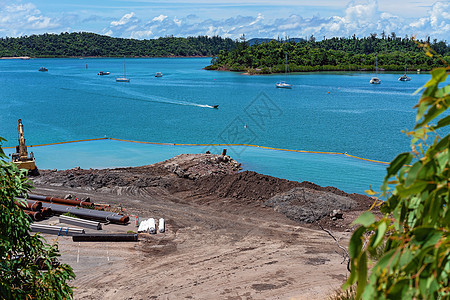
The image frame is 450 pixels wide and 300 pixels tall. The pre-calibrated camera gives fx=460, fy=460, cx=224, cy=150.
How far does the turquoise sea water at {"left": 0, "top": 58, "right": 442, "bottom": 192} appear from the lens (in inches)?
1238

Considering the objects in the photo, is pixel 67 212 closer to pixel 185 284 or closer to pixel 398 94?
pixel 185 284

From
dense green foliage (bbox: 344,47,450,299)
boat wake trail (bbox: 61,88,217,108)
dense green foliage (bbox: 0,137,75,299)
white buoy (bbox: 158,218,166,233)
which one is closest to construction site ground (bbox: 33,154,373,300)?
white buoy (bbox: 158,218,166,233)

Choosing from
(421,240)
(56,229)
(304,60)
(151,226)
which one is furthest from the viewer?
(304,60)

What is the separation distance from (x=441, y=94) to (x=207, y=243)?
48.8 ft

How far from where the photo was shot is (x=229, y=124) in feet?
160

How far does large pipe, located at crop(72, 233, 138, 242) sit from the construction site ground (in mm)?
172

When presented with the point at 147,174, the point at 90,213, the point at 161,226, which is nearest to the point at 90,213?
the point at 90,213

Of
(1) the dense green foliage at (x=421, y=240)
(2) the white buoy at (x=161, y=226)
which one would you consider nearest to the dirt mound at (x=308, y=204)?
(2) the white buoy at (x=161, y=226)

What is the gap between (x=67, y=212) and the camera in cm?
1891

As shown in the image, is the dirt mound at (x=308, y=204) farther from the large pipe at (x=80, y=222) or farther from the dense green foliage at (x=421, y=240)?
the dense green foliage at (x=421, y=240)

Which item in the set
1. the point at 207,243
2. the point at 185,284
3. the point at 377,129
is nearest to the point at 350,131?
the point at 377,129

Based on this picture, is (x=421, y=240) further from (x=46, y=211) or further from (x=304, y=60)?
(x=304, y=60)

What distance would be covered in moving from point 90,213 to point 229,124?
3103cm

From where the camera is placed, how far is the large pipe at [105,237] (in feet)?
53.7
